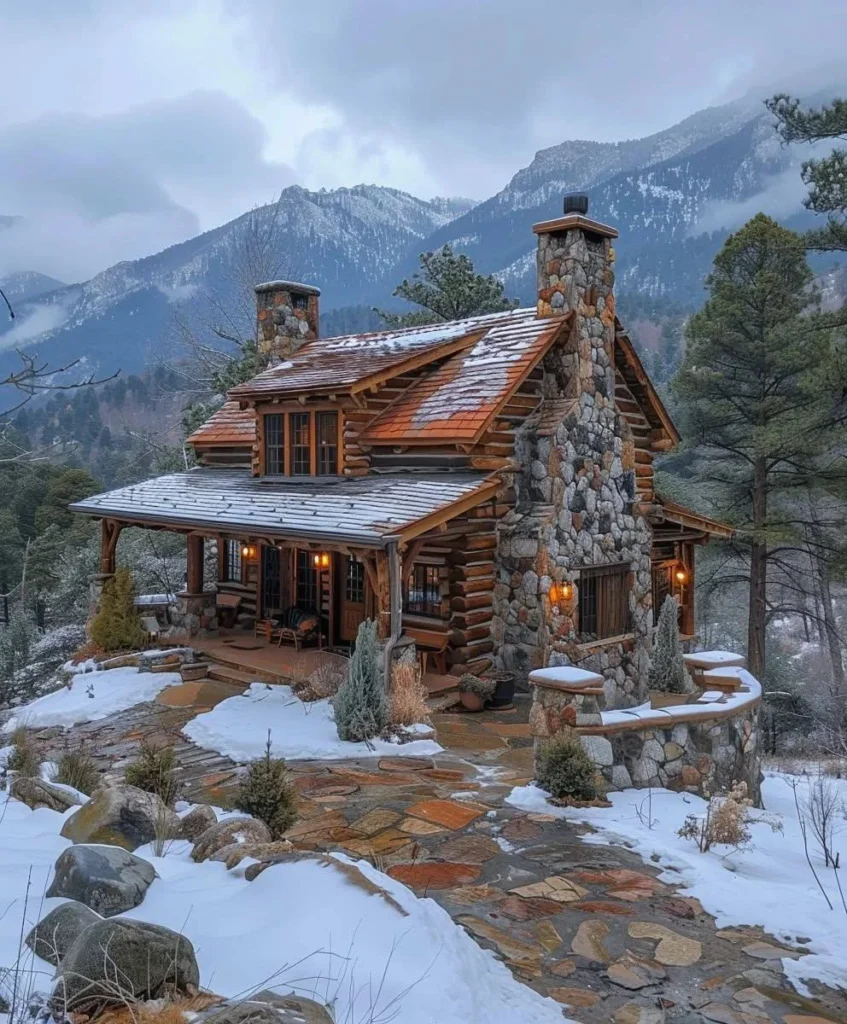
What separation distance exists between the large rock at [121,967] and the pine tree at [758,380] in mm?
19438

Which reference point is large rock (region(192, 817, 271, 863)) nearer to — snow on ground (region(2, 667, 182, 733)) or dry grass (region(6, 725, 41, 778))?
dry grass (region(6, 725, 41, 778))

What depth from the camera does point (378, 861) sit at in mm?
6078

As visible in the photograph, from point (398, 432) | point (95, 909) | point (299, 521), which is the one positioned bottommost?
point (95, 909)

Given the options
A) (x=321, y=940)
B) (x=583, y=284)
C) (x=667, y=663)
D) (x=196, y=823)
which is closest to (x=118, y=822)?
(x=196, y=823)

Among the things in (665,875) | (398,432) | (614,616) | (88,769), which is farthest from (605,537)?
(88,769)

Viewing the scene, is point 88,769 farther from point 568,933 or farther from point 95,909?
point 568,933

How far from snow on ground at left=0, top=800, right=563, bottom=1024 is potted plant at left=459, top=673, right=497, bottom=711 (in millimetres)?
8357

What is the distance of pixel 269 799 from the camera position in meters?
6.90

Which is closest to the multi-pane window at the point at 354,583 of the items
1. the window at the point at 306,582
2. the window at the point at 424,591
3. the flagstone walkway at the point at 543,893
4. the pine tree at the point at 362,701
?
the window at the point at 306,582

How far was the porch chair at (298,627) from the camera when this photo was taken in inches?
619

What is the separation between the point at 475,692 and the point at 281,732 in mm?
3654

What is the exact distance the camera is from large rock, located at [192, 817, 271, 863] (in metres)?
5.35

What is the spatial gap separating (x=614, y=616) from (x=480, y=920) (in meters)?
10.6

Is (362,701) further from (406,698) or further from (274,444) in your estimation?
(274,444)
